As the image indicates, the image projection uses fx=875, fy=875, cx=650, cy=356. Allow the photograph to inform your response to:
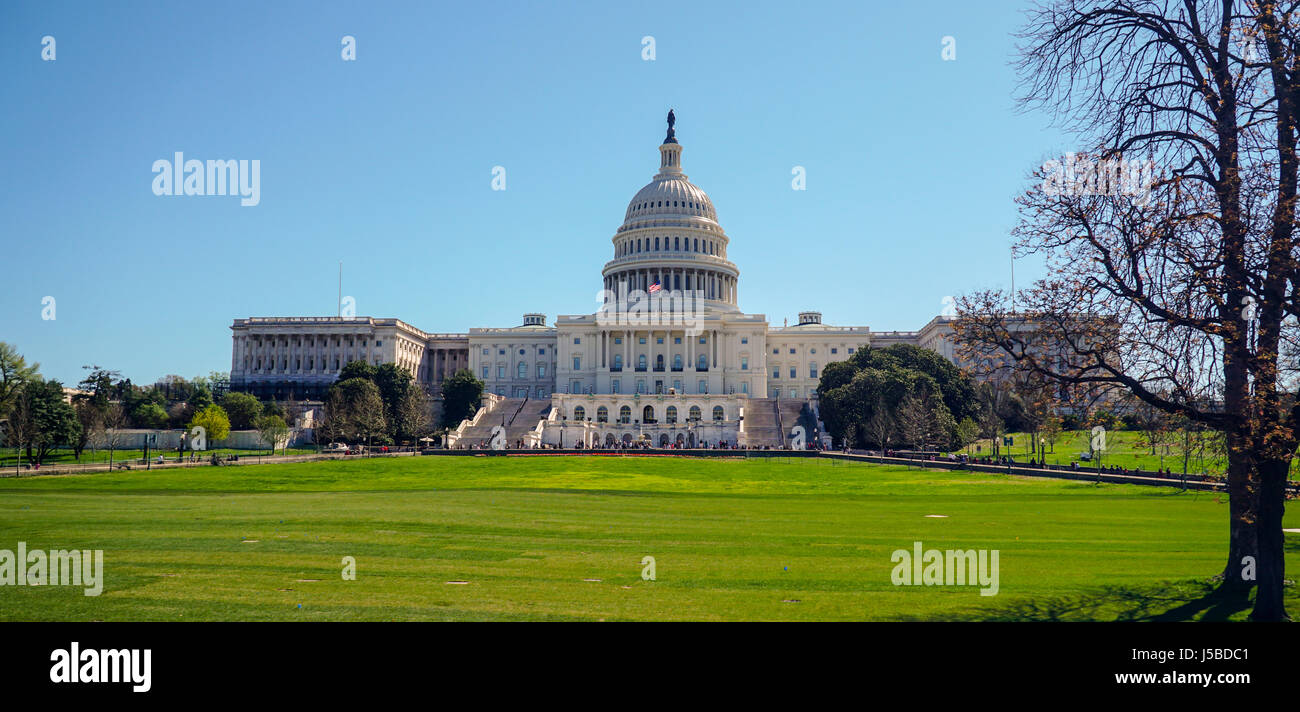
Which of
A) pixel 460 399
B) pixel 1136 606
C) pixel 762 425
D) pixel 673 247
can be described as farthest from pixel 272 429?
pixel 1136 606

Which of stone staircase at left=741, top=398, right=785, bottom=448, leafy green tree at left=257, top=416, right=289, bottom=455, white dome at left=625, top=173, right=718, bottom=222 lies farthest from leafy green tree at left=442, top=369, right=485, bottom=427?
white dome at left=625, top=173, right=718, bottom=222

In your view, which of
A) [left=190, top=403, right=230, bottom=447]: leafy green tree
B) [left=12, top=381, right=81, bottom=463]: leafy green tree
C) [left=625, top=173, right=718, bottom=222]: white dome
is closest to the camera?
[left=12, top=381, right=81, bottom=463]: leafy green tree

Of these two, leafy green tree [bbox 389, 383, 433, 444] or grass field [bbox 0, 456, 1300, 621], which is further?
leafy green tree [bbox 389, 383, 433, 444]

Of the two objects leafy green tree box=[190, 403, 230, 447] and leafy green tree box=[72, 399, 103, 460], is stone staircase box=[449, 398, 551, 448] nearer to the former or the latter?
leafy green tree box=[190, 403, 230, 447]

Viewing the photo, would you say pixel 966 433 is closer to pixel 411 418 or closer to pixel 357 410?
pixel 411 418

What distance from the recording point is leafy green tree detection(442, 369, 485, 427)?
118 m

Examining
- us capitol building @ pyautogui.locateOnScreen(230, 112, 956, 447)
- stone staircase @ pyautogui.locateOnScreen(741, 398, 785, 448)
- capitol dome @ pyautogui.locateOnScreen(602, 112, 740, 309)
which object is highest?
capitol dome @ pyautogui.locateOnScreen(602, 112, 740, 309)

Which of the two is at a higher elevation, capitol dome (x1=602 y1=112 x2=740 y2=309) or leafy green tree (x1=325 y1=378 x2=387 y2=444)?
capitol dome (x1=602 y1=112 x2=740 y2=309)

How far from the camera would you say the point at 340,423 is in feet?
303

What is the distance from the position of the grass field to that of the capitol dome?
12232 cm

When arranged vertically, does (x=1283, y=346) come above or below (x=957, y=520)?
above
